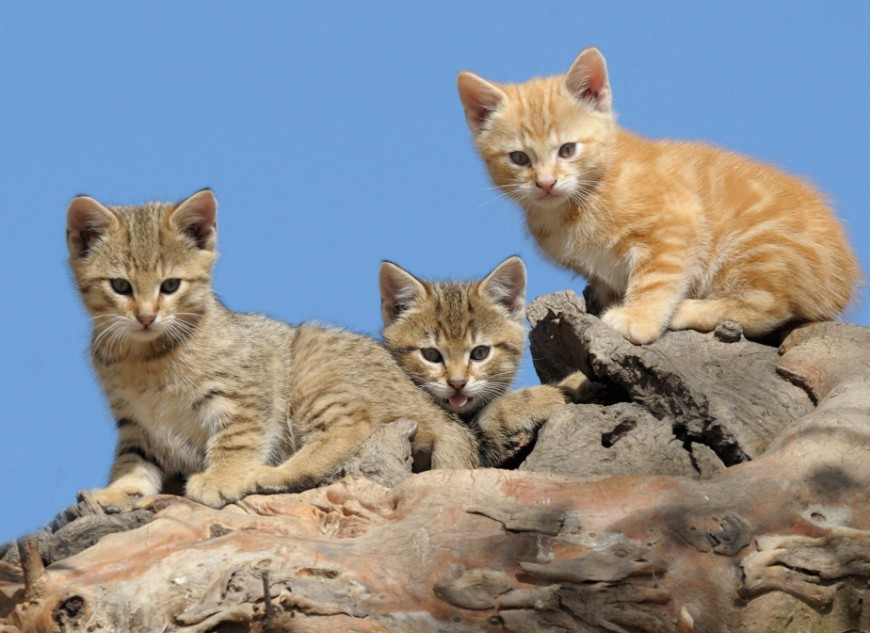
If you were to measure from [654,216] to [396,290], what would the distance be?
1.57 m

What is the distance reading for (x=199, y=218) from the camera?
6.25 meters

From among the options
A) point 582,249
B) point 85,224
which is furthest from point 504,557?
point 582,249

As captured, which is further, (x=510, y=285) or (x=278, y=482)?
(x=510, y=285)

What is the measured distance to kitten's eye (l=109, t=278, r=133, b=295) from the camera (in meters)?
5.91

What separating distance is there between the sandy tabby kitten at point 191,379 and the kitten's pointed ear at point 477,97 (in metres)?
2.11

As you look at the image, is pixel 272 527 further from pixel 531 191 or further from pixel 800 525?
pixel 531 191

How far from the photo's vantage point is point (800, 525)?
4051 mm

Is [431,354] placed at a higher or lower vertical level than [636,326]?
lower

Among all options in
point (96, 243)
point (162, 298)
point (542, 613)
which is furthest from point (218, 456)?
point (542, 613)

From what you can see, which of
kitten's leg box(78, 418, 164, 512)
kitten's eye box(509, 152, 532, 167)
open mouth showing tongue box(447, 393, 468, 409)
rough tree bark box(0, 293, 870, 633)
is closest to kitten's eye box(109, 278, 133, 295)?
kitten's leg box(78, 418, 164, 512)

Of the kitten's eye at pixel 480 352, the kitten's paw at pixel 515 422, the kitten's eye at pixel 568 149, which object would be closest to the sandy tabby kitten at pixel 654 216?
the kitten's eye at pixel 568 149

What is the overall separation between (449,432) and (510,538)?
195 cm

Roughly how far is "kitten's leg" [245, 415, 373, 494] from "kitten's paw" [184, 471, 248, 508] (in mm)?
59

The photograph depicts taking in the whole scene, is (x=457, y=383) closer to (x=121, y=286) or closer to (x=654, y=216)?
(x=654, y=216)
